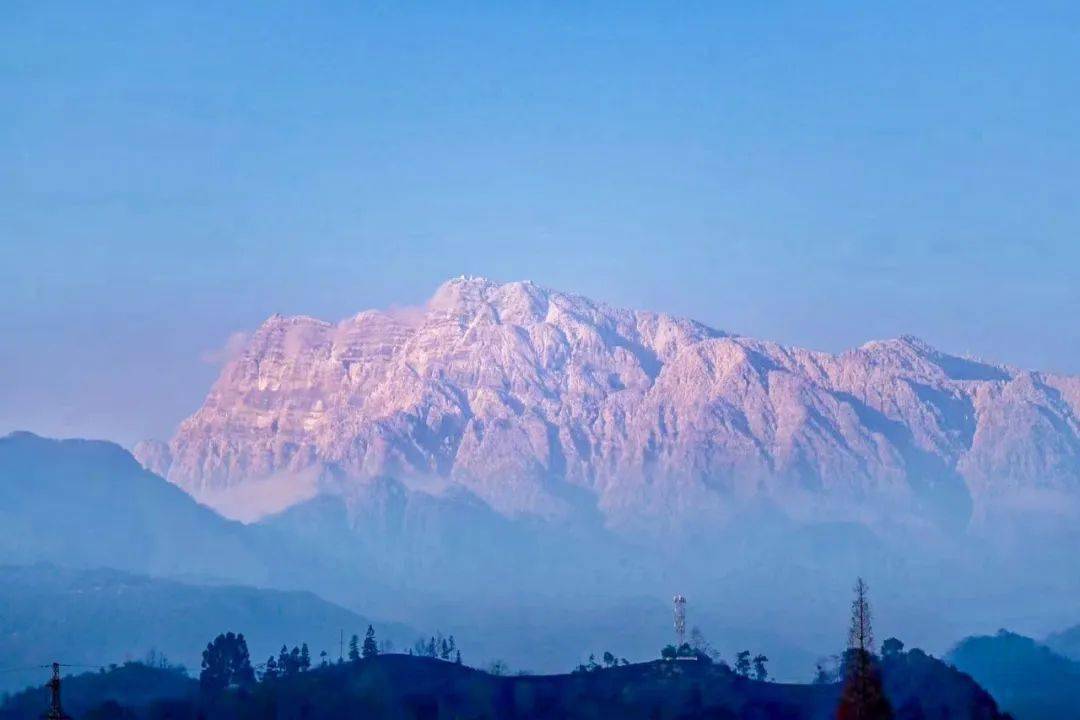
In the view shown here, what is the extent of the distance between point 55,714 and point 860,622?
55.1 m

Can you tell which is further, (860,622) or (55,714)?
(55,714)

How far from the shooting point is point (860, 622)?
10631 cm

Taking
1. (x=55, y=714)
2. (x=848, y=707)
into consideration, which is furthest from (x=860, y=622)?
(x=55, y=714)

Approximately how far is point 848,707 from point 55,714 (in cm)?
5386

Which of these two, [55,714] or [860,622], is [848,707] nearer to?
[860,622]

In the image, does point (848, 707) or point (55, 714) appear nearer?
point (848, 707)

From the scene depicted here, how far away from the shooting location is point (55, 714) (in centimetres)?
12850

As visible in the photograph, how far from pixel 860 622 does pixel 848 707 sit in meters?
4.72

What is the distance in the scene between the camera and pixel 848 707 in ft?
349
